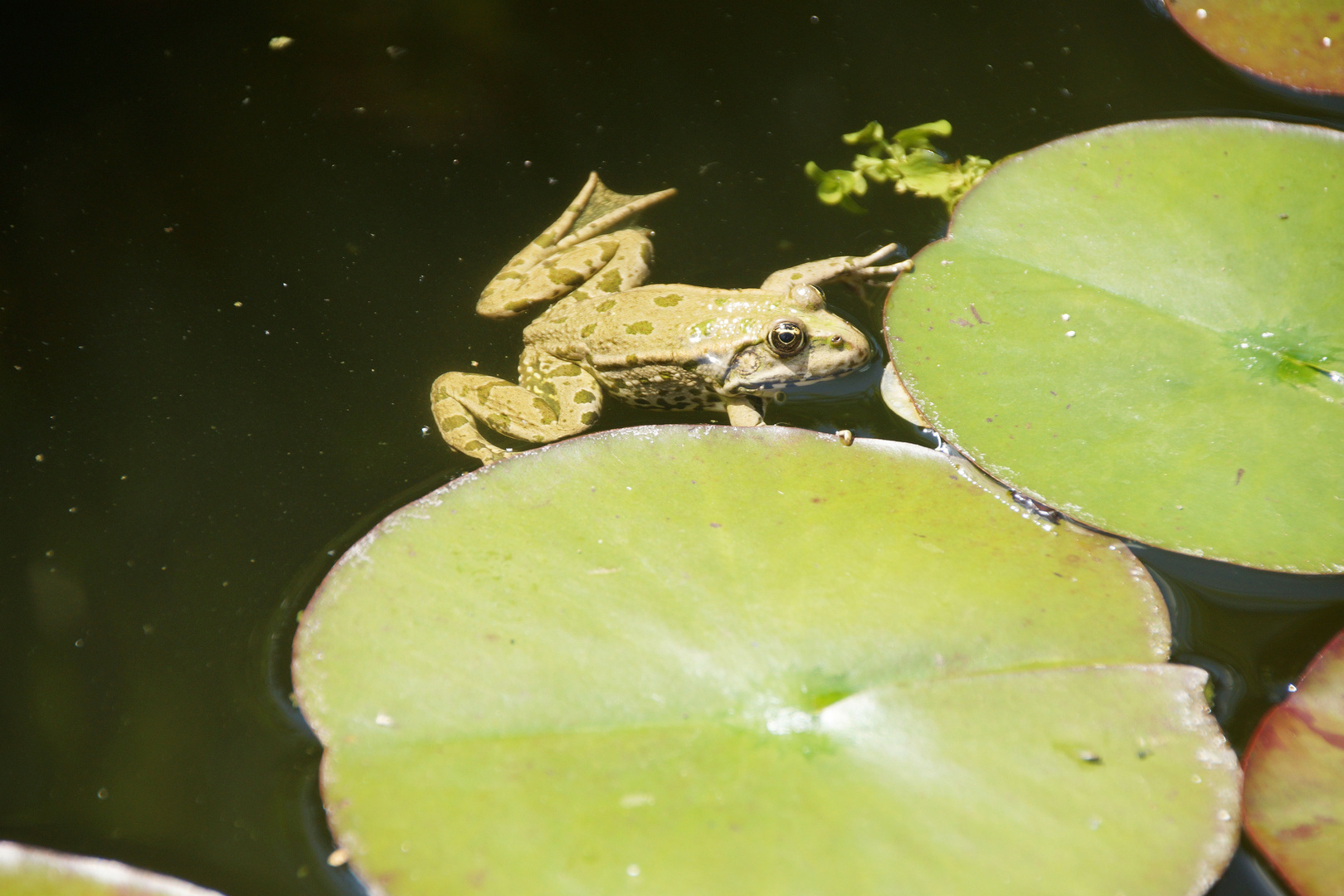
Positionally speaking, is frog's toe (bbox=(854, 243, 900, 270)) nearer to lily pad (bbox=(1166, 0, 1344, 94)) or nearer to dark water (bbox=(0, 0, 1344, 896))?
dark water (bbox=(0, 0, 1344, 896))

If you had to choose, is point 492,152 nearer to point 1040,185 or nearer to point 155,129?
point 155,129

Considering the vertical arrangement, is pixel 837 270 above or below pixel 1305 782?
above

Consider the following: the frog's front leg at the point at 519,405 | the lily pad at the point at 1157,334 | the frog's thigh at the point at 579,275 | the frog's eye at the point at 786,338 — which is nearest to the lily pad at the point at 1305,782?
the lily pad at the point at 1157,334

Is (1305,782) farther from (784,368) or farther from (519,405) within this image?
(519,405)

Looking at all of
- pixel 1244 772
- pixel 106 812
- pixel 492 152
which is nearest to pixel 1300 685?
pixel 1244 772

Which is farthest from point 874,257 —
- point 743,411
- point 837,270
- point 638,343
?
point 638,343

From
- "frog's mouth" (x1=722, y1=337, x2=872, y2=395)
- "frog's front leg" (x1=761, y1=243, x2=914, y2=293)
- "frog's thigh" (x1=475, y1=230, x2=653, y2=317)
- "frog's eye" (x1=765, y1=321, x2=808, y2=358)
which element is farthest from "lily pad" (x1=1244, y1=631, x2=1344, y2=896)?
"frog's thigh" (x1=475, y1=230, x2=653, y2=317)

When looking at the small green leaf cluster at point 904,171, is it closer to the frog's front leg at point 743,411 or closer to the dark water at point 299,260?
the dark water at point 299,260
